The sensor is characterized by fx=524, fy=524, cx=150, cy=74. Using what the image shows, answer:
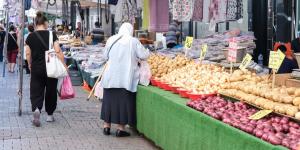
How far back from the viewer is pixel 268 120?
470cm

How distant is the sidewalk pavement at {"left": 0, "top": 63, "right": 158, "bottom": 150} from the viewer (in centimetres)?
733

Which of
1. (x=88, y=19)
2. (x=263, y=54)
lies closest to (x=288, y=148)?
(x=263, y=54)

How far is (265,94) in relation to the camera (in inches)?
210

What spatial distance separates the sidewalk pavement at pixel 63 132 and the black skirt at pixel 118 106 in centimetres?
30

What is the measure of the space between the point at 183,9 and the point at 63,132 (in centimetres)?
427

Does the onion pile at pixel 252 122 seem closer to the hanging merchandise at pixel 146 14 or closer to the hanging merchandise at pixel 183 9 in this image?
the hanging merchandise at pixel 183 9

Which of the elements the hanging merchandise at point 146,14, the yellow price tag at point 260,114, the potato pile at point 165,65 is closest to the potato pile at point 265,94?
the yellow price tag at point 260,114

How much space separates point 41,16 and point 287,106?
5047 mm

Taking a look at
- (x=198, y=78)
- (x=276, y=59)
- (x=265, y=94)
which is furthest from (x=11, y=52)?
(x=265, y=94)

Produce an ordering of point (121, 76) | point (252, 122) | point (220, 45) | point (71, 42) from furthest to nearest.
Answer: point (71, 42) → point (220, 45) → point (121, 76) → point (252, 122)

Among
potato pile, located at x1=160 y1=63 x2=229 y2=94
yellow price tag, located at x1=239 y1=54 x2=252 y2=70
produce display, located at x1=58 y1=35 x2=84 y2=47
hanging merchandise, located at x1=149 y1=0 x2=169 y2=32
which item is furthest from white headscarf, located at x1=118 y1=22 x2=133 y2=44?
produce display, located at x1=58 y1=35 x2=84 y2=47

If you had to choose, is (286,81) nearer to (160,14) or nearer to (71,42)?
(160,14)

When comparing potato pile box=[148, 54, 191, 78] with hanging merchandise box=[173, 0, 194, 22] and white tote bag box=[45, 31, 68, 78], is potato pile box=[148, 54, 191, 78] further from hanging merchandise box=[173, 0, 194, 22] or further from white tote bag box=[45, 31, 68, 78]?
hanging merchandise box=[173, 0, 194, 22]

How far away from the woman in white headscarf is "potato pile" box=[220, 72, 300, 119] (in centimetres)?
175
